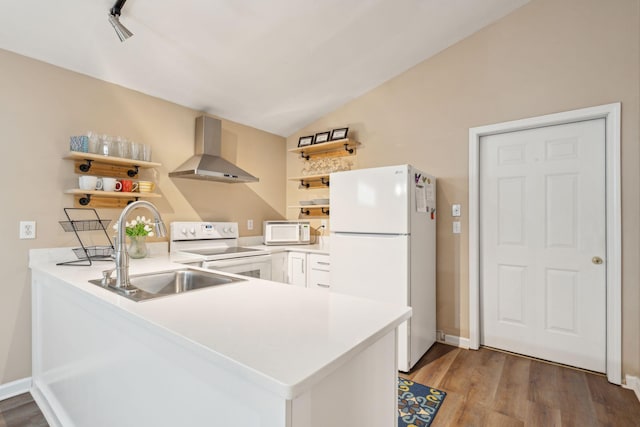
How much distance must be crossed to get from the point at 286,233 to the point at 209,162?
1150mm

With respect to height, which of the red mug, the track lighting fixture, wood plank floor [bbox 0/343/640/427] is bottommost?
wood plank floor [bbox 0/343/640/427]

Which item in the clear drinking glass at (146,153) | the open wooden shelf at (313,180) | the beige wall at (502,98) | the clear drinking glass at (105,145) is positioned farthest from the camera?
the open wooden shelf at (313,180)

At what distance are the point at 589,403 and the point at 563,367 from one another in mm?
504

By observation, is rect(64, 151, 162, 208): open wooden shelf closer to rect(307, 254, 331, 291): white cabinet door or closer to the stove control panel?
the stove control panel

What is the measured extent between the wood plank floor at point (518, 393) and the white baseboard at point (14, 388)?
2.63 m

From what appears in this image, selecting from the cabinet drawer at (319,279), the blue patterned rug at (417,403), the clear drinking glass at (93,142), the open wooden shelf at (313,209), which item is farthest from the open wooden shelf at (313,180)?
the blue patterned rug at (417,403)

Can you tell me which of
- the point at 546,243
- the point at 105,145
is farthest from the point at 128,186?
the point at 546,243

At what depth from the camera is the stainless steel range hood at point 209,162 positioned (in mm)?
2814

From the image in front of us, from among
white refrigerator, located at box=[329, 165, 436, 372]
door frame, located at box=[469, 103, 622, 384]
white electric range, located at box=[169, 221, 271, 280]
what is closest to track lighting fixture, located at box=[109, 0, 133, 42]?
white electric range, located at box=[169, 221, 271, 280]

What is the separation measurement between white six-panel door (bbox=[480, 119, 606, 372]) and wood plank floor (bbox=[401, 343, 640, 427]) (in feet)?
0.73

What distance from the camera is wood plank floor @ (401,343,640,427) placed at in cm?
184

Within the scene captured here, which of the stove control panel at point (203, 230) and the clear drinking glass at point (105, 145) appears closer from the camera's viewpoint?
the clear drinking glass at point (105, 145)

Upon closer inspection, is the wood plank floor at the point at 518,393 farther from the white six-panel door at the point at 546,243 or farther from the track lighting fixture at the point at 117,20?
the track lighting fixture at the point at 117,20

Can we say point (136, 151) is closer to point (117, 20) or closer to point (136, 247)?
point (136, 247)
